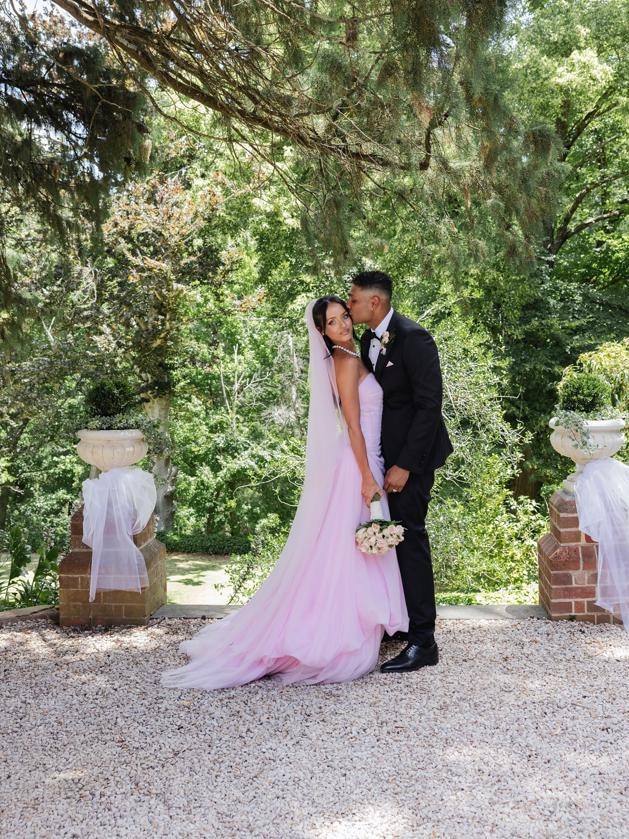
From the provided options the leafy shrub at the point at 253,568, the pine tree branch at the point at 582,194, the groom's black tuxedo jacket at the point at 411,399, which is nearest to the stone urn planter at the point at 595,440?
the groom's black tuxedo jacket at the point at 411,399

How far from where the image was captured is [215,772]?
2.86m

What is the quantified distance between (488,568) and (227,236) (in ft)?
25.4

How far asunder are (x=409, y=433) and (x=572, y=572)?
1333 mm

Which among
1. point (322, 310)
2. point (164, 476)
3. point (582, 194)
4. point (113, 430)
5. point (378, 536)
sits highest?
point (582, 194)

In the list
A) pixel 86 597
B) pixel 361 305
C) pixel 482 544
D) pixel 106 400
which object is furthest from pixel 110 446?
pixel 482 544

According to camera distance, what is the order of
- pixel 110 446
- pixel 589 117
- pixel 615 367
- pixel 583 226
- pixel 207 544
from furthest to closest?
pixel 583 226 → pixel 589 117 → pixel 207 544 → pixel 615 367 → pixel 110 446

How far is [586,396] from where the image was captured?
4473mm

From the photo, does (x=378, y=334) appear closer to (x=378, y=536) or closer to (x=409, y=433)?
(x=409, y=433)

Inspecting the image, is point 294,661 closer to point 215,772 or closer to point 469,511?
point 215,772

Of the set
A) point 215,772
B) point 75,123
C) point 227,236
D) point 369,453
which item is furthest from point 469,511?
point 227,236

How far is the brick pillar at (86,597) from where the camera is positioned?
4578 mm

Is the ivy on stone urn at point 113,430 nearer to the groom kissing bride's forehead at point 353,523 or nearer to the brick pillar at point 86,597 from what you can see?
the brick pillar at point 86,597

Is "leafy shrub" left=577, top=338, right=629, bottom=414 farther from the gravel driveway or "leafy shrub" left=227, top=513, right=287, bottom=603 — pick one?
"leafy shrub" left=227, top=513, right=287, bottom=603

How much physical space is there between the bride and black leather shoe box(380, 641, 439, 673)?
0.09 meters
